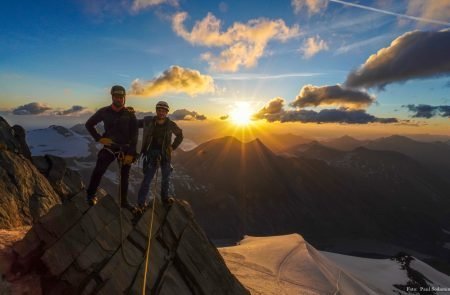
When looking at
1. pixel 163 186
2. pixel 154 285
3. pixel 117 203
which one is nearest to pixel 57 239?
pixel 117 203

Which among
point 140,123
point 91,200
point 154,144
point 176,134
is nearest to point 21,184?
point 91,200

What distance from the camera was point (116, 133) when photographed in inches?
562

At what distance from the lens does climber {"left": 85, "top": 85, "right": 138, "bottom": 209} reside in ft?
46.4

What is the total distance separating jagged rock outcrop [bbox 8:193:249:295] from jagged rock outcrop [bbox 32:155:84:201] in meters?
13.1

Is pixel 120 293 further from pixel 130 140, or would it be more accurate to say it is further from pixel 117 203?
pixel 130 140

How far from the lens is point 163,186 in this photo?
16.6m

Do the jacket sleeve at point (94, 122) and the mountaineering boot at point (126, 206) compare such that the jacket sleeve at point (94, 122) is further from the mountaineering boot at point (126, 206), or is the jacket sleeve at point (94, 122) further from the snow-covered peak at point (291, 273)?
the snow-covered peak at point (291, 273)

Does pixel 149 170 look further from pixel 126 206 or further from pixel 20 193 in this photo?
pixel 20 193

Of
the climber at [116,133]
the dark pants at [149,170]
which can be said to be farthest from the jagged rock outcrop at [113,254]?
the climber at [116,133]

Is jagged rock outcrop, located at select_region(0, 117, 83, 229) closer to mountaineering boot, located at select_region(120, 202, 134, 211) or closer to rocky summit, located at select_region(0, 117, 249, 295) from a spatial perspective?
rocky summit, located at select_region(0, 117, 249, 295)

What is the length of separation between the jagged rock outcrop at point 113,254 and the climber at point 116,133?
1.51m

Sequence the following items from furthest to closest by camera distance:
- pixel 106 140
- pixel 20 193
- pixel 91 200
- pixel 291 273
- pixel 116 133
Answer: pixel 291 273 < pixel 20 193 < pixel 91 200 < pixel 116 133 < pixel 106 140

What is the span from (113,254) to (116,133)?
5.25 m

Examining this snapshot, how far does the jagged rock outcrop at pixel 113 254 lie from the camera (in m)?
12.0
